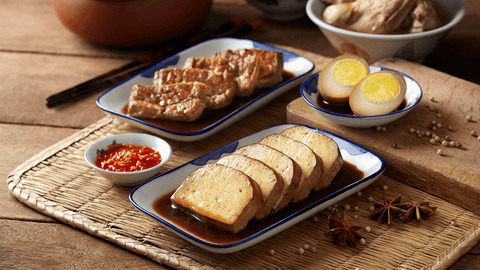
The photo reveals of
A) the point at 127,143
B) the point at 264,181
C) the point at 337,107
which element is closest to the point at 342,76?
the point at 337,107

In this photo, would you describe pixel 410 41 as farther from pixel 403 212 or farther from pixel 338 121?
pixel 403 212

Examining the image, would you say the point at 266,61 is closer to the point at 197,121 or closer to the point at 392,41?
the point at 197,121

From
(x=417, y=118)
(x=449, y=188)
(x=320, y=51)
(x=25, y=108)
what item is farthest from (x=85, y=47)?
(x=449, y=188)


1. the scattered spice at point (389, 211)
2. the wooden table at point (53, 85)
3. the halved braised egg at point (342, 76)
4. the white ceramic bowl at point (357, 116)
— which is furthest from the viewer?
the halved braised egg at point (342, 76)

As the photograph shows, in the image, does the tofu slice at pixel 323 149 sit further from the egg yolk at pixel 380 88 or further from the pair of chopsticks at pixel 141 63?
the pair of chopsticks at pixel 141 63

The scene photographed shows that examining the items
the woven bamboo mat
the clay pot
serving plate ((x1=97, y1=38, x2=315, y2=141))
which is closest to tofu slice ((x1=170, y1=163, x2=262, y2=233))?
the woven bamboo mat

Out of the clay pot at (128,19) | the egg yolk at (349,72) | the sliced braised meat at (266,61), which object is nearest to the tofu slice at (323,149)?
the egg yolk at (349,72)
